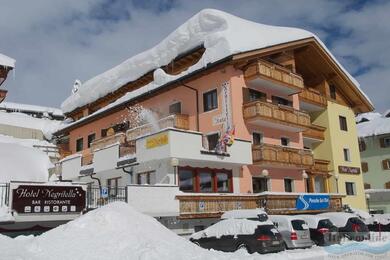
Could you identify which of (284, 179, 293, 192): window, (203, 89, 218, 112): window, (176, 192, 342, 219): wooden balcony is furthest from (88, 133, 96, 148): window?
(176, 192, 342, 219): wooden balcony

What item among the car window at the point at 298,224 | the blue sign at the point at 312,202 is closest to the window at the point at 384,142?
the blue sign at the point at 312,202

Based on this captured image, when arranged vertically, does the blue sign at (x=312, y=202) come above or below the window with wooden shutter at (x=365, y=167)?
below

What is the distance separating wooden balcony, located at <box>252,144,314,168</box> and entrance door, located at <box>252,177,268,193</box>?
1229 millimetres

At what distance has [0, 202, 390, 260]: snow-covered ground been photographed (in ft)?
41.6

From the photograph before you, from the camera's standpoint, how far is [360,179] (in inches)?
1457

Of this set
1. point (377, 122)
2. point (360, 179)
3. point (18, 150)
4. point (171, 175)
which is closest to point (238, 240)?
point (171, 175)

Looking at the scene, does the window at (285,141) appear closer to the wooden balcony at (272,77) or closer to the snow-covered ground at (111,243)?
the wooden balcony at (272,77)

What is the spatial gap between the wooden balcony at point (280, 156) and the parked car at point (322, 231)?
594cm

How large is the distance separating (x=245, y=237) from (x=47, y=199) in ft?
26.0

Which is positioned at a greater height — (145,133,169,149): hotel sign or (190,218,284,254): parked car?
(145,133,169,149): hotel sign

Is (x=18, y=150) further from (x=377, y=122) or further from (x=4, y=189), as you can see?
(x=377, y=122)

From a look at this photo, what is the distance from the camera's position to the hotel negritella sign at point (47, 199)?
17.0 m

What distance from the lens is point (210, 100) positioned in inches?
1096

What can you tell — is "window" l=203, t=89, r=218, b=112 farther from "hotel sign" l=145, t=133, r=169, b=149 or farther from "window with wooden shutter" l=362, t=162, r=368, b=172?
"window with wooden shutter" l=362, t=162, r=368, b=172
